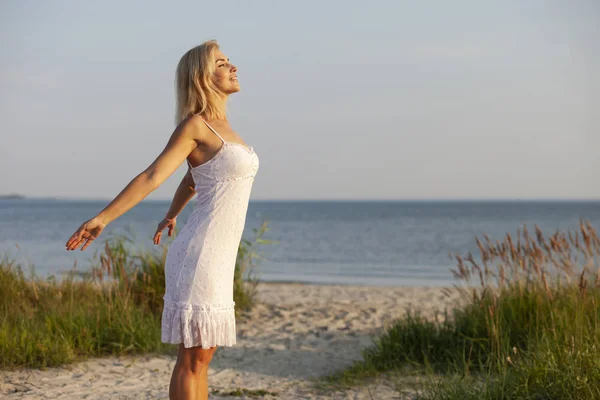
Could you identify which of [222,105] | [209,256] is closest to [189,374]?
[209,256]

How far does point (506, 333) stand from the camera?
5449mm

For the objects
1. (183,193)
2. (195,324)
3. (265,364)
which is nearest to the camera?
(195,324)

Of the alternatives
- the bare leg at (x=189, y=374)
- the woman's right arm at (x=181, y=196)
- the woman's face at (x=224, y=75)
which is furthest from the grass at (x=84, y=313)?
the woman's face at (x=224, y=75)

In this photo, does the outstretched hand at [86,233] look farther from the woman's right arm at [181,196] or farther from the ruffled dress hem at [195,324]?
the woman's right arm at [181,196]

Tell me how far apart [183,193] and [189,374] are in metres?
0.97

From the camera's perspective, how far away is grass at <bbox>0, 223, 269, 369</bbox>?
5.65m

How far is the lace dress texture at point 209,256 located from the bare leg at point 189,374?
0.26ft

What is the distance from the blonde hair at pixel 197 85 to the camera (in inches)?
125

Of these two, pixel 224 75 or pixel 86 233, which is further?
pixel 224 75

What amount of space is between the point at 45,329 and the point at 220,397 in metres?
1.93

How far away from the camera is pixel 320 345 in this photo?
6.98m

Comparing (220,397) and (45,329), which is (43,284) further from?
(220,397)

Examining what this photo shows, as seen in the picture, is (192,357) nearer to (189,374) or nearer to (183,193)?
(189,374)

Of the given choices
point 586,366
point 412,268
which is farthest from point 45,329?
point 412,268
